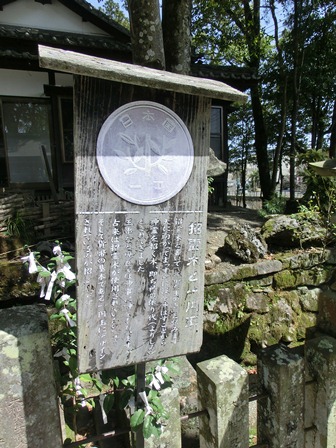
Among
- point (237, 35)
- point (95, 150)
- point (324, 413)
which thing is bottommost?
point (324, 413)

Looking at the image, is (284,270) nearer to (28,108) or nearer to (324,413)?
(324,413)

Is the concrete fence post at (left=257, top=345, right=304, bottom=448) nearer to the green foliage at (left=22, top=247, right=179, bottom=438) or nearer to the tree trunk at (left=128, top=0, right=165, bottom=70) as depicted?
the green foliage at (left=22, top=247, right=179, bottom=438)

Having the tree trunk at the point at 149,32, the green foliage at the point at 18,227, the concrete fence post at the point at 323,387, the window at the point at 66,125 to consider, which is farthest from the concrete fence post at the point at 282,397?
the window at the point at 66,125

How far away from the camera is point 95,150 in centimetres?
122

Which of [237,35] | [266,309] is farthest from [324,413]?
[237,35]

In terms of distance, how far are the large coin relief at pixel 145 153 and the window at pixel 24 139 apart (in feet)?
23.1

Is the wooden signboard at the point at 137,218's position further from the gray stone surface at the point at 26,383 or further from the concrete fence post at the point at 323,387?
the concrete fence post at the point at 323,387

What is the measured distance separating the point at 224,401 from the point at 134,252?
0.80 metres

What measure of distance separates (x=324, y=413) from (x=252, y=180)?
94.4ft

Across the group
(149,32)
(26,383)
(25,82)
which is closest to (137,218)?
(26,383)

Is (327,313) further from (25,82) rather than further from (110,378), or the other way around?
(25,82)

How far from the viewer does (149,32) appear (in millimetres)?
2635

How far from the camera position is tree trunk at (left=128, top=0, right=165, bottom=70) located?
263 cm

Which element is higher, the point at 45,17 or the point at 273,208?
the point at 45,17
